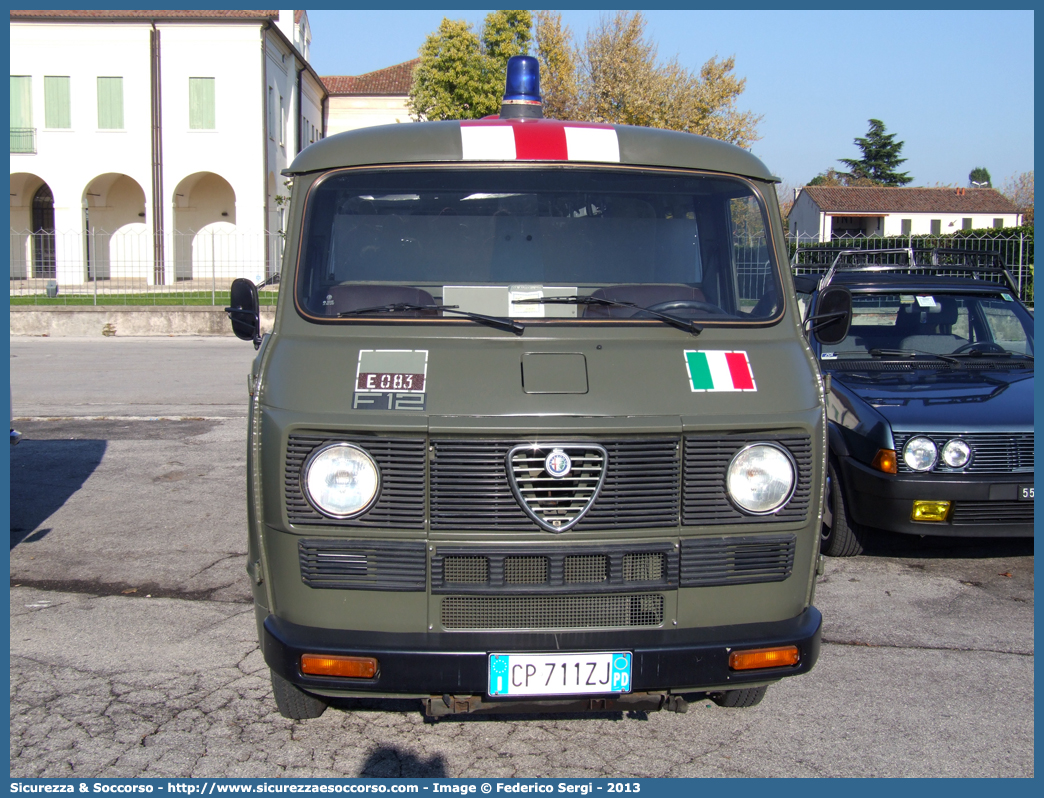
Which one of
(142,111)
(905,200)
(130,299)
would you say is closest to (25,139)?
(142,111)

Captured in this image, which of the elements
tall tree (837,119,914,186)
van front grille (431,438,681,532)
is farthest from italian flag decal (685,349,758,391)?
tall tree (837,119,914,186)

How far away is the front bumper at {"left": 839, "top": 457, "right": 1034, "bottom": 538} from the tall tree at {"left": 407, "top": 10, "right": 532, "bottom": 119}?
1189 inches

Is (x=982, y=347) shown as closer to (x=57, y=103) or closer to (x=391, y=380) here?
(x=391, y=380)

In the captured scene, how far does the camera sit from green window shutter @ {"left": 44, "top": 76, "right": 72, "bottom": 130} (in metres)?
32.7

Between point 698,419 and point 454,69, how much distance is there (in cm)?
3345

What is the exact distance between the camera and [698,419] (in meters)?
3.26

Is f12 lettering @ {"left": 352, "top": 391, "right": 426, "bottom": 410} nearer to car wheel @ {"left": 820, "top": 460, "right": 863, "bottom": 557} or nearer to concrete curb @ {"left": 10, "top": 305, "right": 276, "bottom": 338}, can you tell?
car wheel @ {"left": 820, "top": 460, "right": 863, "bottom": 557}

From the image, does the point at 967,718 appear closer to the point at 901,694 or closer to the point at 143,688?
the point at 901,694

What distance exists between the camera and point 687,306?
3.89 meters

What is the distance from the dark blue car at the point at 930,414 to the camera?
5.55m

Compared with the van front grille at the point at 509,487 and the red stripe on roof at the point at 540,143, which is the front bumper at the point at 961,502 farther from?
the red stripe on roof at the point at 540,143

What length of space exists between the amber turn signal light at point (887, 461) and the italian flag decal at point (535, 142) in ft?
9.04

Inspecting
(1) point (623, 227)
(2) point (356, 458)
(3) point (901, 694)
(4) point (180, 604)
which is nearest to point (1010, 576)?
(3) point (901, 694)

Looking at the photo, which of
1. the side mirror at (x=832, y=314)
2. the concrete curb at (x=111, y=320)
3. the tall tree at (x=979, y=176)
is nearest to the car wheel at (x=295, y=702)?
the side mirror at (x=832, y=314)
